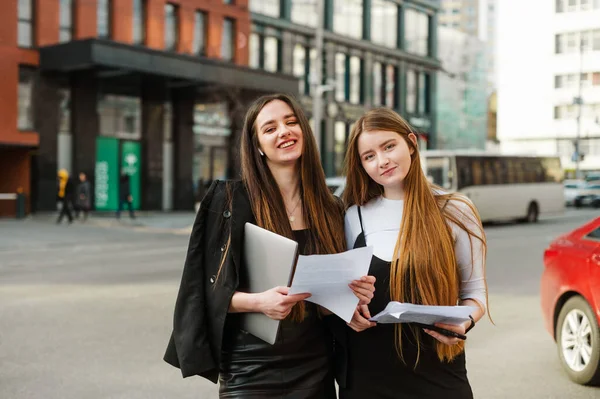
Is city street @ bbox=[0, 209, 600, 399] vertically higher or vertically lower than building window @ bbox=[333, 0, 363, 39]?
lower

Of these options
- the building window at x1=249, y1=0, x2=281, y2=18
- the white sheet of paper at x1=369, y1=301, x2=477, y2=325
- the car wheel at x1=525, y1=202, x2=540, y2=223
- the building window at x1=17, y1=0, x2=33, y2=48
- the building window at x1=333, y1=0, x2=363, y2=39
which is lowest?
the car wheel at x1=525, y1=202, x2=540, y2=223

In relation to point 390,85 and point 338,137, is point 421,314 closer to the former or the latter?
point 338,137

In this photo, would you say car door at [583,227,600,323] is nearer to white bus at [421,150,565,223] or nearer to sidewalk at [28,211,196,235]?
sidewalk at [28,211,196,235]

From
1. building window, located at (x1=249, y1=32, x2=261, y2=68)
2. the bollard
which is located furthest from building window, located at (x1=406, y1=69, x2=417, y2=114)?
the bollard

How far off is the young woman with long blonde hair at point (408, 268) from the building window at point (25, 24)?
28.8 m

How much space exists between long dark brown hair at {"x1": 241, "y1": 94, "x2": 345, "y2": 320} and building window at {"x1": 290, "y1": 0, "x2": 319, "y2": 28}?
4294cm

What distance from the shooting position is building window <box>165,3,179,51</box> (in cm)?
3406

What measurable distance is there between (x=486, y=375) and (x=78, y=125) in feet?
88.0

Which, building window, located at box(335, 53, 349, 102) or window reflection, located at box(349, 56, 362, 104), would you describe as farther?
window reflection, located at box(349, 56, 362, 104)

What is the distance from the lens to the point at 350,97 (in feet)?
164

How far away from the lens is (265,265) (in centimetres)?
271

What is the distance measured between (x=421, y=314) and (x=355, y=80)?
158 feet

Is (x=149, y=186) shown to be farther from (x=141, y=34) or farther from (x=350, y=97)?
(x=350, y=97)

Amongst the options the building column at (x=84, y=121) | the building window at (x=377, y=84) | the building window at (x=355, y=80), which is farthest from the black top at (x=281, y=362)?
the building window at (x=377, y=84)
